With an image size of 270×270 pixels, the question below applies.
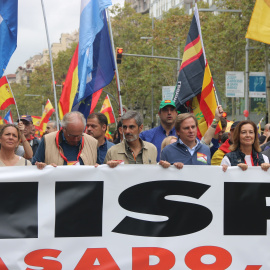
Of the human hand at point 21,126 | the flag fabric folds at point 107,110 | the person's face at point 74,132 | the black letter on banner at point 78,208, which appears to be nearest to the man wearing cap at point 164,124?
the person's face at point 74,132

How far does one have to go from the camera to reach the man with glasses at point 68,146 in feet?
19.1

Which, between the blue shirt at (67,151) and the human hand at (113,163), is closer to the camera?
the human hand at (113,163)

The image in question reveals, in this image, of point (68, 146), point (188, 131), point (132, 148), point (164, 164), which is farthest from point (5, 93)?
point (164, 164)

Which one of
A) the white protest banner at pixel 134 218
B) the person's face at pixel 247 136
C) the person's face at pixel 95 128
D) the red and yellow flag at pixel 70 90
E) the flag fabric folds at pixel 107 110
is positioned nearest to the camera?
the white protest banner at pixel 134 218

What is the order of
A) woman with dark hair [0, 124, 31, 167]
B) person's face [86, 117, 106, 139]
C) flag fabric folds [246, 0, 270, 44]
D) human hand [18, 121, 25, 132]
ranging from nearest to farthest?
1. woman with dark hair [0, 124, 31, 167]
2. person's face [86, 117, 106, 139]
3. flag fabric folds [246, 0, 270, 44]
4. human hand [18, 121, 25, 132]

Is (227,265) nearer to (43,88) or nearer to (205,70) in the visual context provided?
(205,70)

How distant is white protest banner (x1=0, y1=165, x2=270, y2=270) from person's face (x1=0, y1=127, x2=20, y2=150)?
2.83 ft

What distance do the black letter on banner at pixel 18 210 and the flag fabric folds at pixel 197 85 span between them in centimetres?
305

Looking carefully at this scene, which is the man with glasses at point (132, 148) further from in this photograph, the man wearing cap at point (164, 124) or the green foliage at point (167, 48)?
the green foliage at point (167, 48)

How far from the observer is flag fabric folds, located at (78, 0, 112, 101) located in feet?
27.7

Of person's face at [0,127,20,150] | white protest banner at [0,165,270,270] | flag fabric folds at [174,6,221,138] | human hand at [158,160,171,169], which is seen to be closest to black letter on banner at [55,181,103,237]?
white protest banner at [0,165,270,270]

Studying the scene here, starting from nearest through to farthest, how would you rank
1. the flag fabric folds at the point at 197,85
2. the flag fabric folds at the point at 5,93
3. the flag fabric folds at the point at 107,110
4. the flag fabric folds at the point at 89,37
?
the flag fabric folds at the point at 197,85
the flag fabric folds at the point at 89,37
the flag fabric folds at the point at 5,93
the flag fabric folds at the point at 107,110

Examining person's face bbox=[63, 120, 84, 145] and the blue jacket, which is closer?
person's face bbox=[63, 120, 84, 145]

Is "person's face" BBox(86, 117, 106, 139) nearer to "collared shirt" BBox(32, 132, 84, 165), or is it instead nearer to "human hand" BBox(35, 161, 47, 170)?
"collared shirt" BBox(32, 132, 84, 165)
